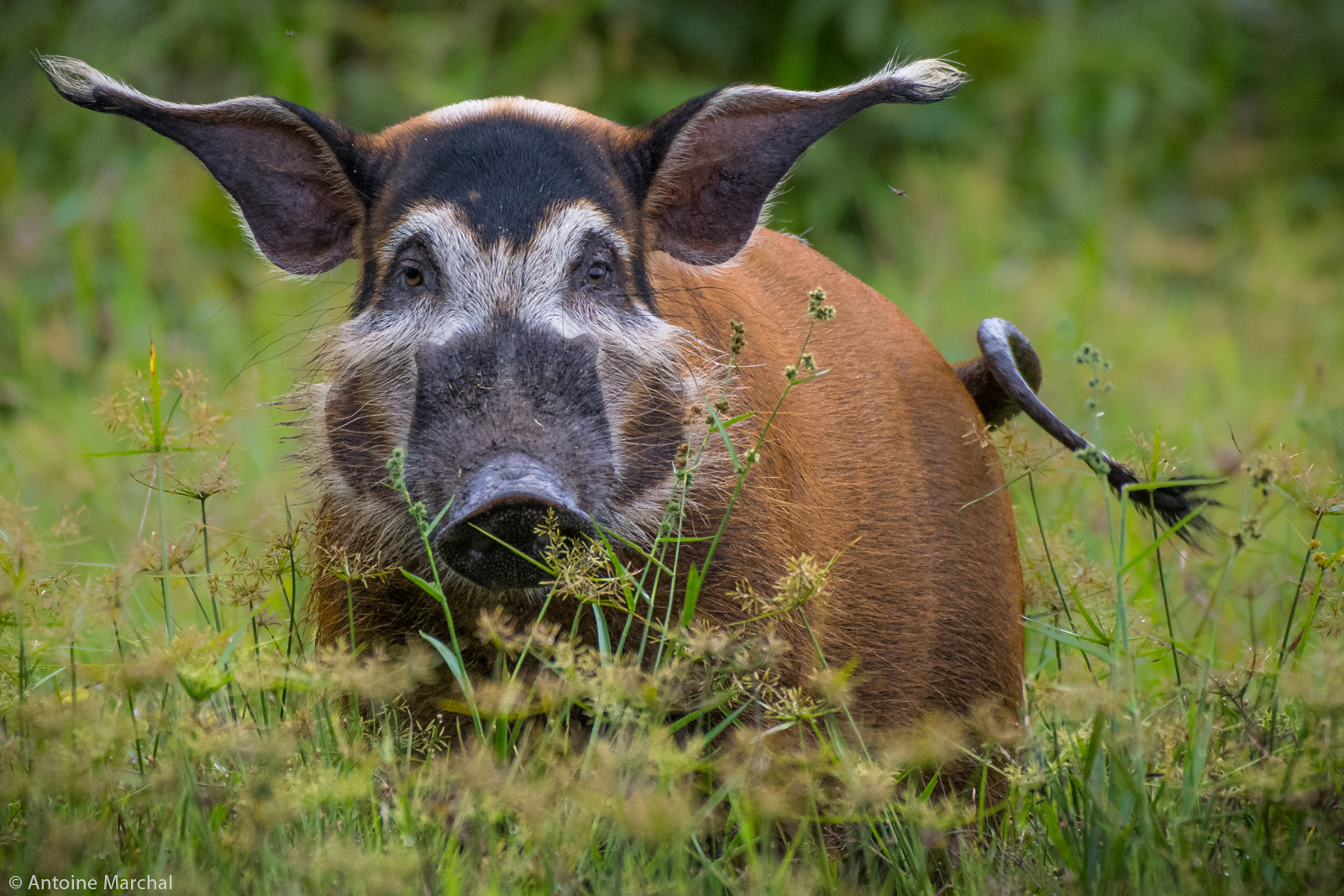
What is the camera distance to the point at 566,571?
215 cm

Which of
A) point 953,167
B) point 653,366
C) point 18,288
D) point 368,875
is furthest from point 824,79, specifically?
point 368,875

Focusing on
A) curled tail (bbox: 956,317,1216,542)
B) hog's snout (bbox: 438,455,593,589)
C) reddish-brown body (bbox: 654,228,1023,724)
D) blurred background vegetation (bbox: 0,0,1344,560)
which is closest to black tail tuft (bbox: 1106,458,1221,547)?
curled tail (bbox: 956,317,1216,542)

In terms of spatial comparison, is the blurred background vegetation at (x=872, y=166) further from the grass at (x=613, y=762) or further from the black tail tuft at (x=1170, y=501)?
the grass at (x=613, y=762)

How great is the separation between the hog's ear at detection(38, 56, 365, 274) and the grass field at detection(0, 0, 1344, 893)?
0.12 m

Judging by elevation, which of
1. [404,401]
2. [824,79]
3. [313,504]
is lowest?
[313,504]

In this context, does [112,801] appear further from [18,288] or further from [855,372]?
[18,288]

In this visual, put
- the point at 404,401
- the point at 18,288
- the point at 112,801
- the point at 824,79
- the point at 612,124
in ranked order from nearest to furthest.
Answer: the point at 112,801
the point at 404,401
the point at 612,124
the point at 18,288
the point at 824,79

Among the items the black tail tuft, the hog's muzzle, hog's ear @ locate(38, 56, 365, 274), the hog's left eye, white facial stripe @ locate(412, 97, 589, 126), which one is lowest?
the black tail tuft

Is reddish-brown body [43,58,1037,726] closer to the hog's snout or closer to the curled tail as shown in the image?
the hog's snout

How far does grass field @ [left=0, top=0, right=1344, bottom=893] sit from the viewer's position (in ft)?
6.58

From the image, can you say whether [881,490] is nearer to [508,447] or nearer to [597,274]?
[597,274]

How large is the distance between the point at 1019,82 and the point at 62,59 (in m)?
5.79

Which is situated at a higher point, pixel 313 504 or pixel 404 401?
pixel 404 401

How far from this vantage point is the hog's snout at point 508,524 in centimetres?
225
